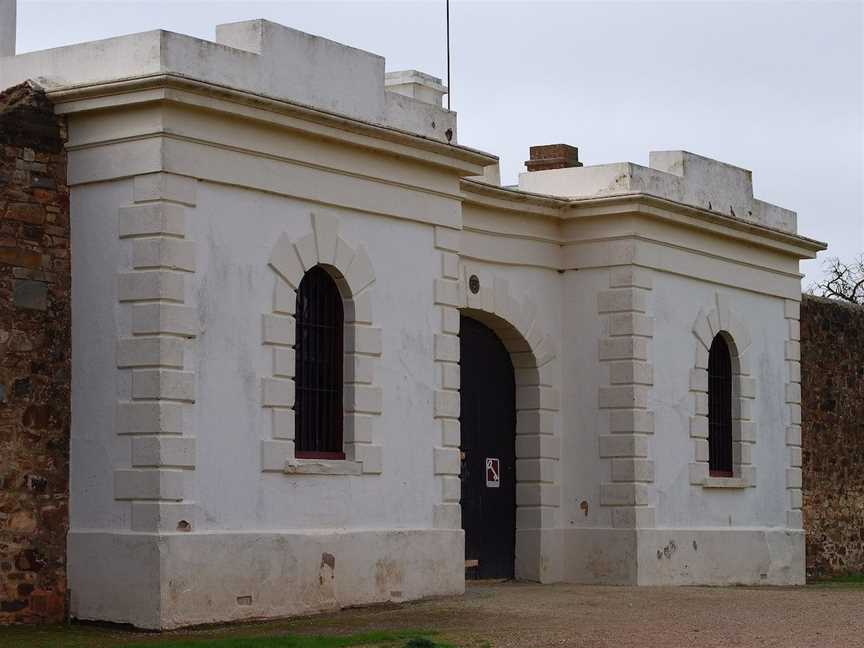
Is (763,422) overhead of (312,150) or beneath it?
beneath

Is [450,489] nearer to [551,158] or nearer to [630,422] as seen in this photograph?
[630,422]

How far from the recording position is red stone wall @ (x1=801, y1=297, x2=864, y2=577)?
2386 centimetres

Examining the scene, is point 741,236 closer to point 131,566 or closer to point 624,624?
point 624,624

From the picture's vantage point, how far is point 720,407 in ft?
69.2

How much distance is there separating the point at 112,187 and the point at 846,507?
13.8m

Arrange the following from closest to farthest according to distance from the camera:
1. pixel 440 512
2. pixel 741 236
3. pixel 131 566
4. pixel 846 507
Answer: pixel 131 566
pixel 440 512
pixel 741 236
pixel 846 507

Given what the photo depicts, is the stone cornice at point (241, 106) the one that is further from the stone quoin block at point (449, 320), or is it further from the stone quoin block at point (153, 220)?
the stone quoin block at point (449, 320)

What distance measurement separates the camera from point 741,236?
69.4 feet

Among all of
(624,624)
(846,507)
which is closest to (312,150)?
(624,624)

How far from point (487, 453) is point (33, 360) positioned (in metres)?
6.29

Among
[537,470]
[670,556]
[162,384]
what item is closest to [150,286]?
[162,384]

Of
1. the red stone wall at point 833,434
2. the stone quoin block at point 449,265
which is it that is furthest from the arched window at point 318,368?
the red stone wall at point 833,434

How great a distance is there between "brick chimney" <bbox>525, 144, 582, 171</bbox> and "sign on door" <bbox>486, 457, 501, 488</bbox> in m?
3.64

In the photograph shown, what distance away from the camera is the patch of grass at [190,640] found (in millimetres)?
12227
